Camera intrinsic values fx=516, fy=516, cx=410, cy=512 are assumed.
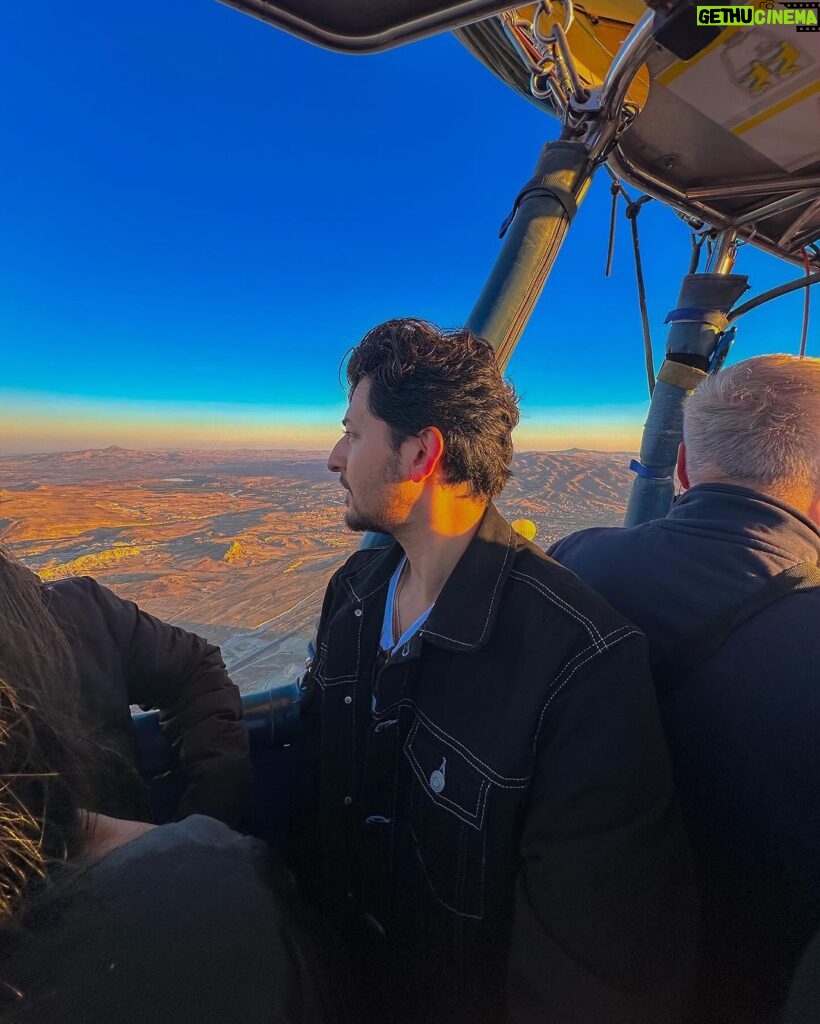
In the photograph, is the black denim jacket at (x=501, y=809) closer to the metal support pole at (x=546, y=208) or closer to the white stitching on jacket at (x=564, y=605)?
the white stitching on jacket at (x=564, y=605)

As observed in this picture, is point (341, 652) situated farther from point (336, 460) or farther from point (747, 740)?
point (747, 740)

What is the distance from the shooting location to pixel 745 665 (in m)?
0.80

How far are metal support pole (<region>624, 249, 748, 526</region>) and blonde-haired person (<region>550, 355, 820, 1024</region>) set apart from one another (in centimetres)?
134

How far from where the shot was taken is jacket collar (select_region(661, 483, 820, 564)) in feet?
3.05

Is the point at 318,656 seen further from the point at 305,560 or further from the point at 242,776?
the point at 305,560

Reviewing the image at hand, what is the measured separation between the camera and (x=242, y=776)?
1.17 m

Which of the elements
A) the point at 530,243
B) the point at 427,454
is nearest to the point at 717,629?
the point at 427,454

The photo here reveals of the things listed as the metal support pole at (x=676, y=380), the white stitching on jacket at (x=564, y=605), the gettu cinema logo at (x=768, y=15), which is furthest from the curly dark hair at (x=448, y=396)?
the metal support pole at (x=676, y=380)

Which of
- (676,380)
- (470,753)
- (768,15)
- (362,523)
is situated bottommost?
(470,753)

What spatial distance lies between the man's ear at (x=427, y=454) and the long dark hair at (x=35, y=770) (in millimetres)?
706

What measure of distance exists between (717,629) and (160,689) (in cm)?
112

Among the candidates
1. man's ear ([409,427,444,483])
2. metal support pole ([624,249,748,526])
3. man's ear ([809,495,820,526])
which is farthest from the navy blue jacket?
metal support pole ([624,249,748,526])

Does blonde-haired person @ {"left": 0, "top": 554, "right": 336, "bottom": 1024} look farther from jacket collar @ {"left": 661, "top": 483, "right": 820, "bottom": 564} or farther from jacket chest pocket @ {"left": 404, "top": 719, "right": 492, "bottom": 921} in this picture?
jacket collar @ {"left": 661, "top": 483, "right": 820, "bottom": 564}

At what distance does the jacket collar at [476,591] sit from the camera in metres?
0.91
